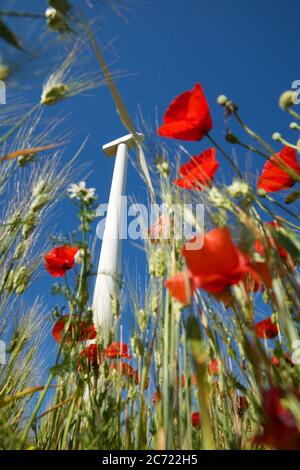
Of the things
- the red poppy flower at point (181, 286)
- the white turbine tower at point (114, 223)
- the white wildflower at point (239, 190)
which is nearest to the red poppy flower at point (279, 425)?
the red poppy flower at point (181, 286)

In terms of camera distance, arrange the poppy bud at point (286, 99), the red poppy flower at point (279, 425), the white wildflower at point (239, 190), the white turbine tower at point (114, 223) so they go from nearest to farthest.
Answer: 1. the red poppy flower at point (279, 425)
2. the white wildflower at point (239, 190)
3. the poppy bud at point (286, 99)
4. the white turbine tower at point (114, 223)

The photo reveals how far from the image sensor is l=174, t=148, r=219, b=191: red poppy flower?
828 millimetres

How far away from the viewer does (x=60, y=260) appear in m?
1.06

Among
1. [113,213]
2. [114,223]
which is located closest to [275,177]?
[114,223]

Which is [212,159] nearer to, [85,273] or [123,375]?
[85,273]

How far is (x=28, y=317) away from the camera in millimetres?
1585

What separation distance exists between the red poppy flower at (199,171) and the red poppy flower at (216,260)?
9.4 inches

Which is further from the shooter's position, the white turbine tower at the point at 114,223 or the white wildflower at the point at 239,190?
the white turbine tower at the point at 114,223

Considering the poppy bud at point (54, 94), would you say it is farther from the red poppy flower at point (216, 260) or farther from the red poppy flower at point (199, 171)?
the red poppy flower at point (216, 260)

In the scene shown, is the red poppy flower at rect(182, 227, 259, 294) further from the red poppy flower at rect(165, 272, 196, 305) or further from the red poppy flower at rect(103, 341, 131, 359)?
the red poppy flower at rect(103, 341, 131, 359)

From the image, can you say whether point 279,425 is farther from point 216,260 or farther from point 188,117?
point 188,117

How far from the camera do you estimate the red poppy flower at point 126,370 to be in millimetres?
1015

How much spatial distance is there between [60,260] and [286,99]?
701 mm

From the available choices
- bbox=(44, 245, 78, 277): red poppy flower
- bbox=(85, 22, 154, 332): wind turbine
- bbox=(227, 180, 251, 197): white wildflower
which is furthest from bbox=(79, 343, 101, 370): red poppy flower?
bbox=(227, 180, 251, 197): white wildflower
